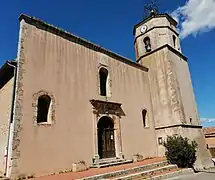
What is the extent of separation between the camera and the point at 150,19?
17266mm

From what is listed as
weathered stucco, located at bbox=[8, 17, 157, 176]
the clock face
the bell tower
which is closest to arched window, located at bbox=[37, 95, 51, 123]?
weathered stucco, located at bbox=[8, 17, 157, 176]

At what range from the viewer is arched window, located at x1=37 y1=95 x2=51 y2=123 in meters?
9.50

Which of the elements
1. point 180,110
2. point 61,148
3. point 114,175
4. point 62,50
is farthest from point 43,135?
point 180,110

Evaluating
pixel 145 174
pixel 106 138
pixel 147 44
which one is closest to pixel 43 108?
pixel 106 138

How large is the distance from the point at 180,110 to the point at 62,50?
28.8 ft

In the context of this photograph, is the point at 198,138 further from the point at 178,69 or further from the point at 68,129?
the point at 68,129

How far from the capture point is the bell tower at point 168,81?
46.0 feet

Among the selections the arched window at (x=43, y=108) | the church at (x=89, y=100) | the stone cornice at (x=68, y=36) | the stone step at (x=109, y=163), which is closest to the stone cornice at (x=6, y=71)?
the church at (x=89, y=100)

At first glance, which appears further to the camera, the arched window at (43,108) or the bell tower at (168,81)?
the bell tower at (168,81)

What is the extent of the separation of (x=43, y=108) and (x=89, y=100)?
2.58 metres

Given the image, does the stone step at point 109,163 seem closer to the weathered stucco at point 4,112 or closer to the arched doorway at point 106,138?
the arched doorway at point 106,138

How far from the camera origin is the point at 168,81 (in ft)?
48.8

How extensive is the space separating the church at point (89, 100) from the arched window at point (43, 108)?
5cm

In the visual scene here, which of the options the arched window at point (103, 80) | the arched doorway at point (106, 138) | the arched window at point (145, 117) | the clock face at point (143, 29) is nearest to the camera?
the arched doorway at point (106, 138)
